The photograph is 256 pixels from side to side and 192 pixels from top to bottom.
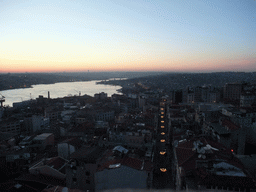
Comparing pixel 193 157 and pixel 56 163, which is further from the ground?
pixel 193 157

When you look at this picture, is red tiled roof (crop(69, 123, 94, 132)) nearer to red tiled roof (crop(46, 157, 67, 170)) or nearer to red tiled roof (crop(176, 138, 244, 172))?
red tiled roof (crop(46, 157, 67, 170))

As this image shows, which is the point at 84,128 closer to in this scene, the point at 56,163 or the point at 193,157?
the point at 56,163

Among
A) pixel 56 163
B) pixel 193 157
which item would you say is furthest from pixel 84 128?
pixel 193 157

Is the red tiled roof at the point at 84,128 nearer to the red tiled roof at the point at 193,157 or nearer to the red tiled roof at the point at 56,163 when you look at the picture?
the red tiled roof at the point at 56,163

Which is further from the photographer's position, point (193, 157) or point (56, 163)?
point (56, 163)

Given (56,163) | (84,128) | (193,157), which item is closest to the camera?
(193,157)

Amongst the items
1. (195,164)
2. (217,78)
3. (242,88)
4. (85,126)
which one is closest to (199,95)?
(242,88)

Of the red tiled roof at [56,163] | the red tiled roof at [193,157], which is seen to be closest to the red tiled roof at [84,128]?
the red tiled roof at [56,163]

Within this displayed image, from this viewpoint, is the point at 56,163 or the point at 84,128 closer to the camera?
the point at 56,163

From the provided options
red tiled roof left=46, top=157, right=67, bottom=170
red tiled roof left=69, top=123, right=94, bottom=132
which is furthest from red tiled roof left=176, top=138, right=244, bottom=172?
red tiled roof left=69, top=123, right=94, bottom=132

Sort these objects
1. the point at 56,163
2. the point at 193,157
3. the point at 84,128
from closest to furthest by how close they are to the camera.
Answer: the point at 193,157, the point at 56,163, the point at 84,128

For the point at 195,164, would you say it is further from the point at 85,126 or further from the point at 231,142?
the point at 85,126
